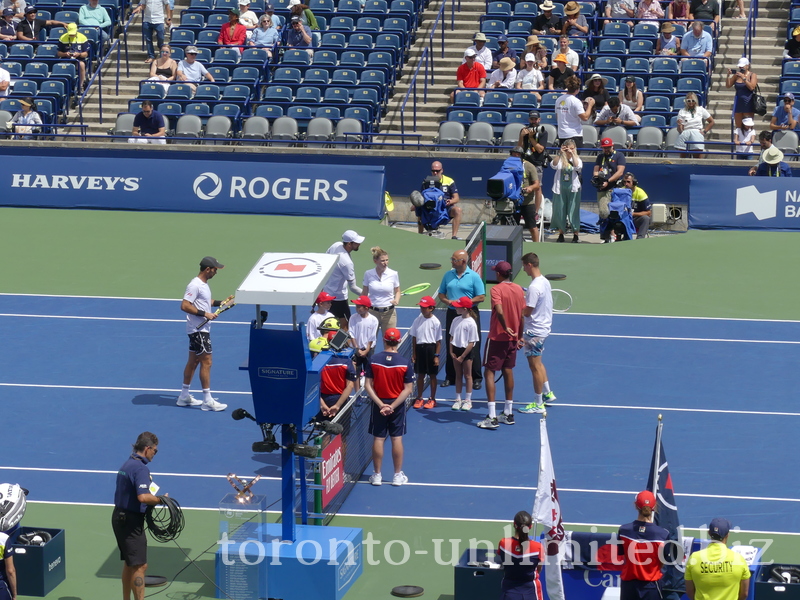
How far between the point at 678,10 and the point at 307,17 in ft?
25.9

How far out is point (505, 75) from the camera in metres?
27.2

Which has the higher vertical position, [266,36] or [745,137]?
[266,36]

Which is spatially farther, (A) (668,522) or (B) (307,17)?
(B) (307,17)

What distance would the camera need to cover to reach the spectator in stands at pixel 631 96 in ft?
85.3

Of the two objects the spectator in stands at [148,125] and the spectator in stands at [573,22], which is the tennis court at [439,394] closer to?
the spectator in stands at [148,125]

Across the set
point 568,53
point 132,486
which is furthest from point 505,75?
point 132,486

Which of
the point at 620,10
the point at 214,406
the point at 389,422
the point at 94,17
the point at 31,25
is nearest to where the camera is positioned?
the point at 389,422

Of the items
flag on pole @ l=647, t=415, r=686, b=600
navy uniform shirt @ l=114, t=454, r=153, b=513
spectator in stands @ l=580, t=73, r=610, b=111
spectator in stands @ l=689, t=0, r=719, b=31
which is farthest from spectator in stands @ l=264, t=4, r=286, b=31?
flag on pole @ l=647, t=415, r=686, b=600

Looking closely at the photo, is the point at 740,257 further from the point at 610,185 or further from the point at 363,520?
the point at 363,520

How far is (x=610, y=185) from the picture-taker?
2333 centimetres

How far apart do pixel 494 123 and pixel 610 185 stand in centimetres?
359

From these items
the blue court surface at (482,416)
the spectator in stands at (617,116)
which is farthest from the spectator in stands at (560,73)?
the blue court surface at (482,416)

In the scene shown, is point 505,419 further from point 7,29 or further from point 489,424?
point 7,29

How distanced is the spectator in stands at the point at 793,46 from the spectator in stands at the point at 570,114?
5482 millimetres
